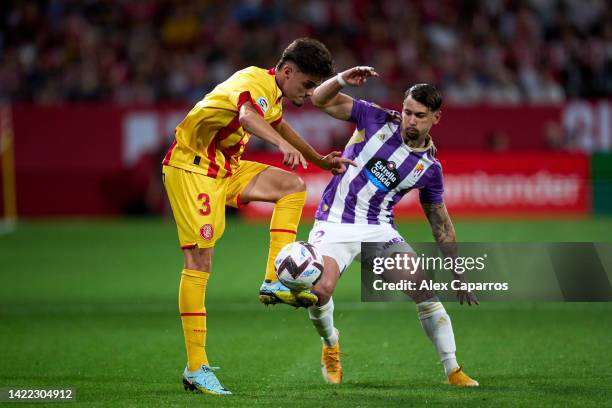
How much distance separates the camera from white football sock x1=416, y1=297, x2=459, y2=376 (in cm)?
677

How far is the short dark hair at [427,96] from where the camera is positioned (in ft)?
21.9

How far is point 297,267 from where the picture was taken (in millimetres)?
6352

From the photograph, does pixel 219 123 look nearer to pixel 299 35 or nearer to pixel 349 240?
pixel 349 240

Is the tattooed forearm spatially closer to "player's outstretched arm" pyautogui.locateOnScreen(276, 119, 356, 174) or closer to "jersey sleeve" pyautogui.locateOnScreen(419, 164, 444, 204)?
"jersey sleeve" pyautogui.locateOnScreen(419, 164, 444, 204)

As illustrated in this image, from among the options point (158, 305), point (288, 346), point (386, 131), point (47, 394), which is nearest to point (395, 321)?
point (288, 346)

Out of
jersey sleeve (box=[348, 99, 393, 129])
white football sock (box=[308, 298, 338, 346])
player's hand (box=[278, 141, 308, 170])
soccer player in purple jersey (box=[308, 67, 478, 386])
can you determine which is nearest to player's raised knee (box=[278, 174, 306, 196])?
soccer player in purple jersey (box=[308, 67, 478, 386])

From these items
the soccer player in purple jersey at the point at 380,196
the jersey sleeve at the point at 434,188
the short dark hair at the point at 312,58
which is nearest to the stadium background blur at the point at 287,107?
the soccer player in purple jersey at the point at 380,196

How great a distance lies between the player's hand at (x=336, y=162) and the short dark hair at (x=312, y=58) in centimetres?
50

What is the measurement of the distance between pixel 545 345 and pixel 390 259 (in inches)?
80.5

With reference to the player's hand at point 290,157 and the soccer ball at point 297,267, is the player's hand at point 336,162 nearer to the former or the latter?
the soccer ball at point 297,267

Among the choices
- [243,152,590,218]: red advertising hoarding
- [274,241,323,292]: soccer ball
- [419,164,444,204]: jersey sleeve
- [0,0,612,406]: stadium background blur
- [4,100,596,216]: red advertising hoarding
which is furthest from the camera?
[4,100,596,216]: red advertising hoarding

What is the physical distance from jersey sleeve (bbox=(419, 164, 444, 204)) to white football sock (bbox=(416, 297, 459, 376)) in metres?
0.65

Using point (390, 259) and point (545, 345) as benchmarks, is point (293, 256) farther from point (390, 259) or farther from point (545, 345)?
point (545, 345)

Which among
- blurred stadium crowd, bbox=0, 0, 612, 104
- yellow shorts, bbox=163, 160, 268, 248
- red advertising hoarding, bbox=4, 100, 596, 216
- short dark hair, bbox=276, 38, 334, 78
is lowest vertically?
yellow shorts, bbox=163, 160, 268, 248
